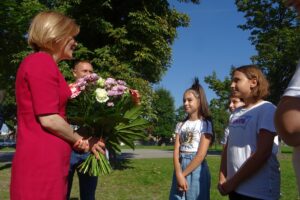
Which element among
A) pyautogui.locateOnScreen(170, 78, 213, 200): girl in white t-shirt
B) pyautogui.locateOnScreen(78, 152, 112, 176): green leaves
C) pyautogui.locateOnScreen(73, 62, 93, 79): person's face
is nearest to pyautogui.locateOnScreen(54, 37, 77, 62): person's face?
pyautogui.locateOnScreen(78, 152, 112, 176): green leaves

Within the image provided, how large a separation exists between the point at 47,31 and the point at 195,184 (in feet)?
8.12

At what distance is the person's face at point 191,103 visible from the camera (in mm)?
4902

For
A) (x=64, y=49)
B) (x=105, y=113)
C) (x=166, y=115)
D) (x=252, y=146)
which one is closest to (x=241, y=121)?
(x=252, y=146)

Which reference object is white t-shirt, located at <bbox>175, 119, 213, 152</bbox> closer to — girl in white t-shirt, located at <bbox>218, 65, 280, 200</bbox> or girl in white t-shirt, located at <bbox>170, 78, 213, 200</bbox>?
girl in white t-shirt, located at <bbox>170, 78, 213, 200</bbox>

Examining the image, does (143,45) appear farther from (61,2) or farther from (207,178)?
(207,178)

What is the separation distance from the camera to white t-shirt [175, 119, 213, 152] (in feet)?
15.6

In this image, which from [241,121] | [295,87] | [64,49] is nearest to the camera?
[295,87]

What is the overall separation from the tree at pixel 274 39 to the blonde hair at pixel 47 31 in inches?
1115

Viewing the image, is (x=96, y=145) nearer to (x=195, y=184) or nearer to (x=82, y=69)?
(x=195, y=184)

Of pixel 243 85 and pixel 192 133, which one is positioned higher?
pixel 243 85

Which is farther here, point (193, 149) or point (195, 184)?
point (193, 149)

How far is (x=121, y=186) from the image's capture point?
11289 millimetres

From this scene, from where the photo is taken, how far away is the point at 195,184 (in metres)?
4.57

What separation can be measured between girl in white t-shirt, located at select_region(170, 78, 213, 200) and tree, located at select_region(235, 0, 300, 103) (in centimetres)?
2604
